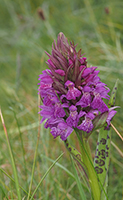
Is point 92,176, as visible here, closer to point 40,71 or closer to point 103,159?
point 103,159

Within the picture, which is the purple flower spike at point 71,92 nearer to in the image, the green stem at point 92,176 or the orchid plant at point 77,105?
the orchid plant at point 77,105

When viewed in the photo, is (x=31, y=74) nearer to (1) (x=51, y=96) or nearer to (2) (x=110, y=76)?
(2) (x=110, y=76)

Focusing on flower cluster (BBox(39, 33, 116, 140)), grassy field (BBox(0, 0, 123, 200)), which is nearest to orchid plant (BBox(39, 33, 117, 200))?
flower cluster (BBox(39, 33, 116, 140))

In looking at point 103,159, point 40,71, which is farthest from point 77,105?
point 40,71

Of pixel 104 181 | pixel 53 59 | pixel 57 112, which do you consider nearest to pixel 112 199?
pixel 104 181

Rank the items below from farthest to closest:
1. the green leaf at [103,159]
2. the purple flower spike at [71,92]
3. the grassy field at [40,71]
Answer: the grassy field at [40,71] → the green leaf at [103,159] → the purple flower spike at [71,92]

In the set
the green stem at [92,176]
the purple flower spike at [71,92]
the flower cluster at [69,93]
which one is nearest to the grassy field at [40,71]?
the green stem at [92,176]
